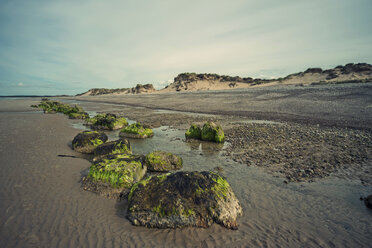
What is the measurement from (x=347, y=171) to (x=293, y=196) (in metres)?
3.93

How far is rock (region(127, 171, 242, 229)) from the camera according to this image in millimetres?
4883

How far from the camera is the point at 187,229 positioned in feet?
15.7

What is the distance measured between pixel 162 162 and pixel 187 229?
168 inches

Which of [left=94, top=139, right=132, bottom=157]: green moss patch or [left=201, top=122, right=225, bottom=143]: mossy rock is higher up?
[left=94, top=139, right=132, bottom=157]: green moss patch

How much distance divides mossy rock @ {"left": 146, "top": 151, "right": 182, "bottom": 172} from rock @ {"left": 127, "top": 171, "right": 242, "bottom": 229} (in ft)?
9.52

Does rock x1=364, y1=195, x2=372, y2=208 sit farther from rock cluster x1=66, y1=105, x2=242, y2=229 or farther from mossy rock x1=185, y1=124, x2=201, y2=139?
mossy rock x1=185, y1=124, x2=201, y2=139

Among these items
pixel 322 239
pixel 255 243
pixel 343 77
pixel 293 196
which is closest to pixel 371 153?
pixel 293 196

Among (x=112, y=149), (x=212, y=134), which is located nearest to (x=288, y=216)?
(x=212, y=134)

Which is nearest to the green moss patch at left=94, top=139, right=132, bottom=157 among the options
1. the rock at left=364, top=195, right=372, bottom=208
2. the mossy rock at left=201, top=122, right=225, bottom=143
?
the mossy rock at left=201, top=122, right=225, bottom=143

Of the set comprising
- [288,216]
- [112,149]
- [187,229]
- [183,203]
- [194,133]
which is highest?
[112,149]

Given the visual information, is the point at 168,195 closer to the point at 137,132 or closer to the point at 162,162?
the point at 162,162

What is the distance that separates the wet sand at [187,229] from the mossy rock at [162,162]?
1.10 m

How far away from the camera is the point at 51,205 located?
5.82 metres

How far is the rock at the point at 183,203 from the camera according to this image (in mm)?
4883
